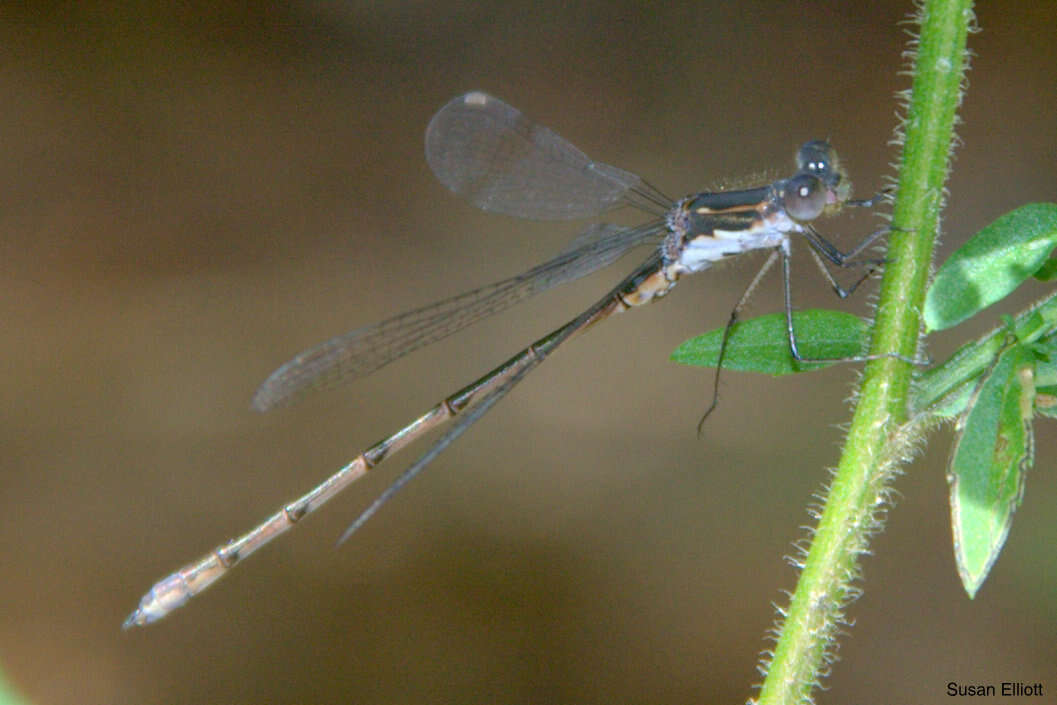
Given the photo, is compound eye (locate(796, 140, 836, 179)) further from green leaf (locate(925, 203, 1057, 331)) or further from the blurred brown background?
the blurred brown background

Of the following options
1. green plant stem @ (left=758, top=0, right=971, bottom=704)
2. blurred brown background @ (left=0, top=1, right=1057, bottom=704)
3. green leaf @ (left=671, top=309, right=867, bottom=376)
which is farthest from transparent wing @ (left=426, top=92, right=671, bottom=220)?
blurred brown background @ (left=0, top=1, right=1057, bottom=704)

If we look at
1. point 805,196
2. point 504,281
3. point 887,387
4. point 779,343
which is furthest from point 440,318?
point 887,387

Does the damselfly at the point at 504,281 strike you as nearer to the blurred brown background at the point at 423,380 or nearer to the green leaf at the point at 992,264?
the green leaf at the point at 992,264

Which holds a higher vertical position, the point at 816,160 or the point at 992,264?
the point at 816,160

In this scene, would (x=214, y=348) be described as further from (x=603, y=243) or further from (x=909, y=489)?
(x=909, y=489)

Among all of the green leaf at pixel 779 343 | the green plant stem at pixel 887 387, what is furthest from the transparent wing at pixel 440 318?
the green plant stem at pixel 887 387

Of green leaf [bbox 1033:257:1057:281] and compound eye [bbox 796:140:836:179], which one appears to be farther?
compound eye [bbox 796:140:836:179]

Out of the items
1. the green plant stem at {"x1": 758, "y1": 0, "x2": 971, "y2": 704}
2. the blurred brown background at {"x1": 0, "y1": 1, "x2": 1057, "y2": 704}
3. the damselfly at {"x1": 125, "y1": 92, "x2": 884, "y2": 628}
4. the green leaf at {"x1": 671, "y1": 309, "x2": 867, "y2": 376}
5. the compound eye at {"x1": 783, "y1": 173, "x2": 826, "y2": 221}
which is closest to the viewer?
the green plant stem at {"x1": 758, "y1": 0, "x2": 971, "y2": 704}

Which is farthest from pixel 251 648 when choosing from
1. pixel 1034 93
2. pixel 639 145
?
pixel 1034 93

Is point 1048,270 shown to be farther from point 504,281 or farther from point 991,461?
point 504,281
